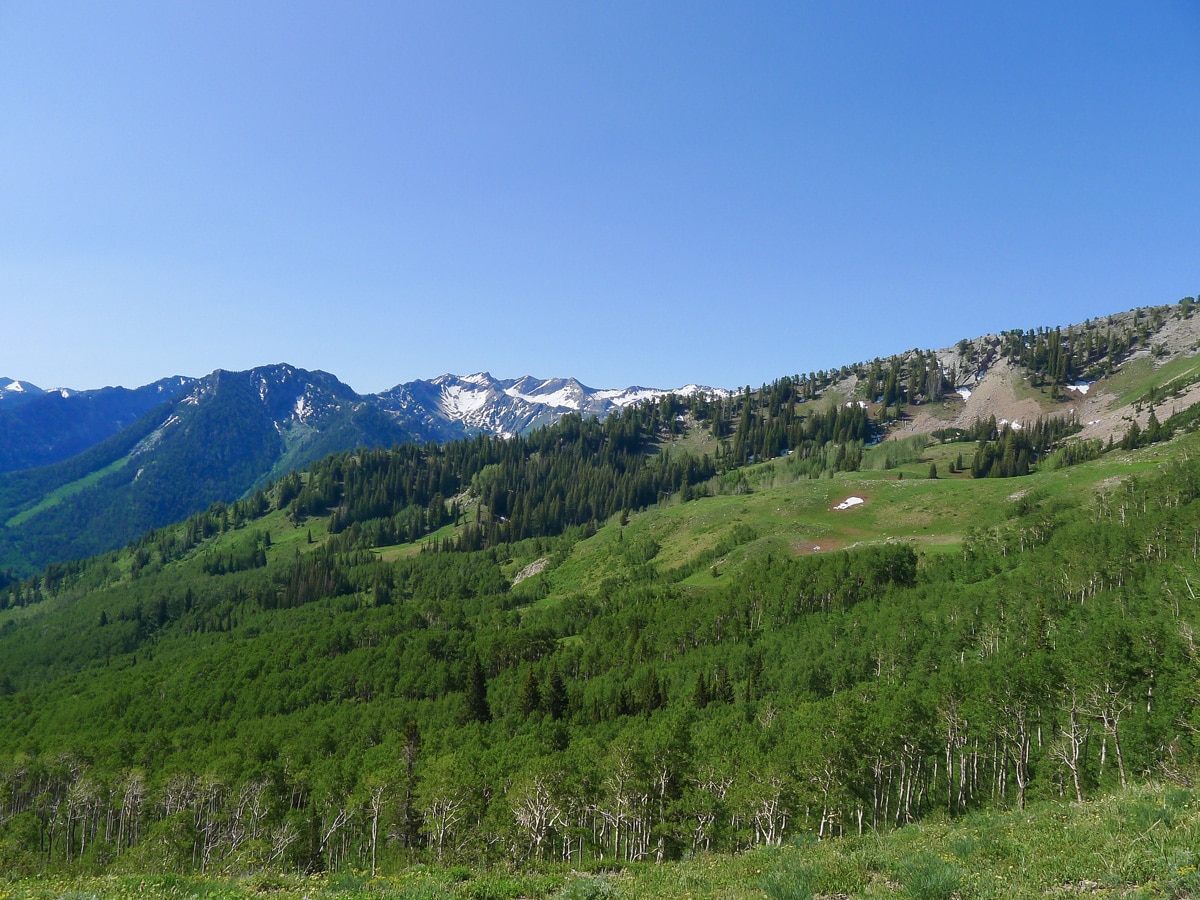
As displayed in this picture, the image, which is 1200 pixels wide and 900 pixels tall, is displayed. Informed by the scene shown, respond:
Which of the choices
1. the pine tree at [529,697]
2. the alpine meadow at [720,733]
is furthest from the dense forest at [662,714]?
the alpine meadow at [720,733]

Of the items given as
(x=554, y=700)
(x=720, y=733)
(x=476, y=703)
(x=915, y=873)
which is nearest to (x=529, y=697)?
(x=554, y=700)

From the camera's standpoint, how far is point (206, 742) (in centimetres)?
12462

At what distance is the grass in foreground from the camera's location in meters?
13.5

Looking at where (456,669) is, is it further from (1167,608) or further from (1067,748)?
(1167,608)

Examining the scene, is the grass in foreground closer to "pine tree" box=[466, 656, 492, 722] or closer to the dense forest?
the dense forest

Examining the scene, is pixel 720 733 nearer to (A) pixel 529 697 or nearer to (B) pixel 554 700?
(B) pixel 554 700

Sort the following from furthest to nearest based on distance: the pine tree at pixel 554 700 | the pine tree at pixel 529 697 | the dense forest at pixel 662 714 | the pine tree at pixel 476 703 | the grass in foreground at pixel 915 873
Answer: the pine tree at pixel 476 703
the pine tree at pixel 554 700
the pine tree at pixel 529 697
the dense forest at pixel 662 714
the grass in foreground at pixel 915 873

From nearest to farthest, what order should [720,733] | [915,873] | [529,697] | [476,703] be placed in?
[915,873], [720,733], [529,697], [476,703]

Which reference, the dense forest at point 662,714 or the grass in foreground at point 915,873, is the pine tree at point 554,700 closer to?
the dense forest at point 662,714

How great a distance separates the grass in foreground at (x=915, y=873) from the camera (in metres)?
13.5

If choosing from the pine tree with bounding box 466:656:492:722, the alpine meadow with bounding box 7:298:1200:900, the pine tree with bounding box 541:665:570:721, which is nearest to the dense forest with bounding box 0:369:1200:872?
the alpine meadow with bounding box 7:298:1200:900

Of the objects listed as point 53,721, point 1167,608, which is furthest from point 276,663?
point 1167,608

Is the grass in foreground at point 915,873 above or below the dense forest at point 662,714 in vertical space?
above

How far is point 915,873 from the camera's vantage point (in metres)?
15.1
